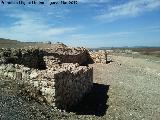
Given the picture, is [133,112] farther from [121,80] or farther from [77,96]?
[121,80]

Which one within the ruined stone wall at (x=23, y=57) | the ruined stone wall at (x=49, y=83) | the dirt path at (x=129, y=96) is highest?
the ruined stone wall at (x=23, y=57)

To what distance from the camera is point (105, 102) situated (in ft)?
48.7

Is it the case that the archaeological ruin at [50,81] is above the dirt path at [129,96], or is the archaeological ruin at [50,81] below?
above

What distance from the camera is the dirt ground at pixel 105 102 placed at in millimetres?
9953

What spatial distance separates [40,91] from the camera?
12008 mm

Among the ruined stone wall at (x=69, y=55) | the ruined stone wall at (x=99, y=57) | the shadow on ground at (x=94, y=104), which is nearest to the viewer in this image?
the shadow on ground at (x=94, y=104)

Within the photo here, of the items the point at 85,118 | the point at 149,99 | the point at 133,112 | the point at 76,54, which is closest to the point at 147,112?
the point at 133,112

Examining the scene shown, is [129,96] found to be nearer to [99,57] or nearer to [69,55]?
[69,55]

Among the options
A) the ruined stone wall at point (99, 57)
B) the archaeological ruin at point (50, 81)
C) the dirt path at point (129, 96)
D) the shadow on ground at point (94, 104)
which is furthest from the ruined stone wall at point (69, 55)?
the shadow on ground at point (94, 104)

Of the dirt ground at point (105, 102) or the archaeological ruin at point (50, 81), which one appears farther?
the archaeological ruin at point (50, 81)

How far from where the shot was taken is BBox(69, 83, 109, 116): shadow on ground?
13129 mm

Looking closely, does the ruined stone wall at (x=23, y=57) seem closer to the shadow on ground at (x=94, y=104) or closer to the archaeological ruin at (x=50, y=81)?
the archaeological ruin at (x=50, y=81)

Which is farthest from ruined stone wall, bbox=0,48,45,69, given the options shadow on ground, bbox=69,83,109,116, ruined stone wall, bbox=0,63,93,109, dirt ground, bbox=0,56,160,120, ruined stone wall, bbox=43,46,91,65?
shadow on ground, bbox=69,83,109,116

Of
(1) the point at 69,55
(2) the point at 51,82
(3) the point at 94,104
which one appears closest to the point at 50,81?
(2) the point at 51,82
